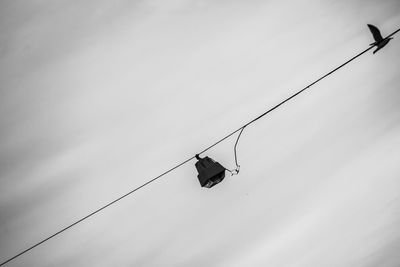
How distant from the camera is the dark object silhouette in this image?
2.95m

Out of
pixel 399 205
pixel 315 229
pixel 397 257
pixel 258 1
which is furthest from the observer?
pixel 397 257

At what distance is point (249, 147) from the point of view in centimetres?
534

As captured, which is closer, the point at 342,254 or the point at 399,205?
the point at 399,205

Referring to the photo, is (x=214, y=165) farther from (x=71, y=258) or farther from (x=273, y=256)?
(x=273, y=256)

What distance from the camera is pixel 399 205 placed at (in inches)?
352

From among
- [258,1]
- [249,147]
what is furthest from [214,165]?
[258,1]

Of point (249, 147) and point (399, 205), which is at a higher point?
point (249, 147)

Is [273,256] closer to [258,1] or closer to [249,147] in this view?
[249,147]

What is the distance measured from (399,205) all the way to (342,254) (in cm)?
347

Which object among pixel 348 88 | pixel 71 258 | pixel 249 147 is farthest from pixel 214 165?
pixel 71 258

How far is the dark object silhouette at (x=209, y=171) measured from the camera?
9.68 feet

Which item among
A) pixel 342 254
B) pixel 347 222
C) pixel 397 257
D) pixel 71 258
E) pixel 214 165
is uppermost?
pixel 71 258

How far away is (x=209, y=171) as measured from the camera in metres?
2.97

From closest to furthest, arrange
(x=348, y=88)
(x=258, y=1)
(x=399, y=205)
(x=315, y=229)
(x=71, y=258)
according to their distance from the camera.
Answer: (x=258, y=1)
(x=348, y=88)
(x=71, y=258)
(x=315, y=229)
(x=399, y=205)
